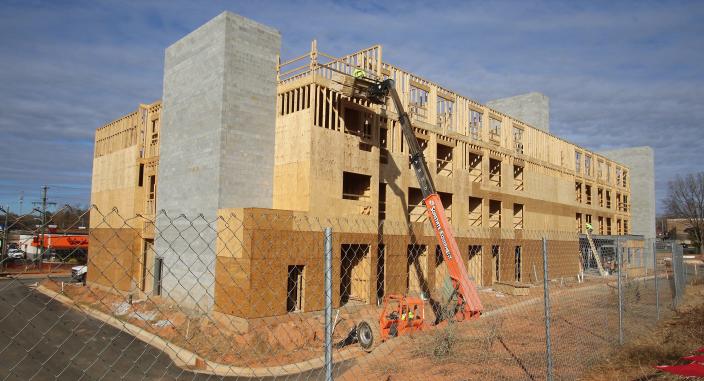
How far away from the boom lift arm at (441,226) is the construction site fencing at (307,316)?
53 centimetres

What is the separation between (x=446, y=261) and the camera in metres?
17.4

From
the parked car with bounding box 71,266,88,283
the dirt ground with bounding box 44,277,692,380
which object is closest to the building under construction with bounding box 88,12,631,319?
the dirt ground with bounding box 44,277,692,380

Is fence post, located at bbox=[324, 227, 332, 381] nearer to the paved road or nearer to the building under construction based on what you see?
the paved road

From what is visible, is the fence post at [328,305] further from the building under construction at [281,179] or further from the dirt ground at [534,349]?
the building under construction at [281,179]

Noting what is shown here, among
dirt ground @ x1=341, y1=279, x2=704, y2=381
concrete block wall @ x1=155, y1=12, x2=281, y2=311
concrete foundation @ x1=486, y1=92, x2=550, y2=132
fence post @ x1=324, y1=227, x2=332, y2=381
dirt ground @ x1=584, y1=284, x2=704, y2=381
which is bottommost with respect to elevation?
dirt ground @ x1=341, y1=279, x2=704, y2=381

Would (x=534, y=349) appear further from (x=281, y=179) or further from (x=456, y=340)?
(x=281, y=179)

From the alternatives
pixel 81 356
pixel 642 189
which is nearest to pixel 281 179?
pixel 81 356

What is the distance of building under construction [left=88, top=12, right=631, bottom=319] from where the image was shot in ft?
61.8

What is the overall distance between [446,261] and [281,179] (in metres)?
8.03

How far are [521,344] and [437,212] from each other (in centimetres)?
642

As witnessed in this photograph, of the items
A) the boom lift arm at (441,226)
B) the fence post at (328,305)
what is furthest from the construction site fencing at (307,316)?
the boom lift arm at (441,226)

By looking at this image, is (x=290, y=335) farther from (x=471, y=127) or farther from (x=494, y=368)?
(x=471, y=127)

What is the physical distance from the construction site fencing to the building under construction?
4.9 inches

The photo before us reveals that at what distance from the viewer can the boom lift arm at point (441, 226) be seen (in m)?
16.6
